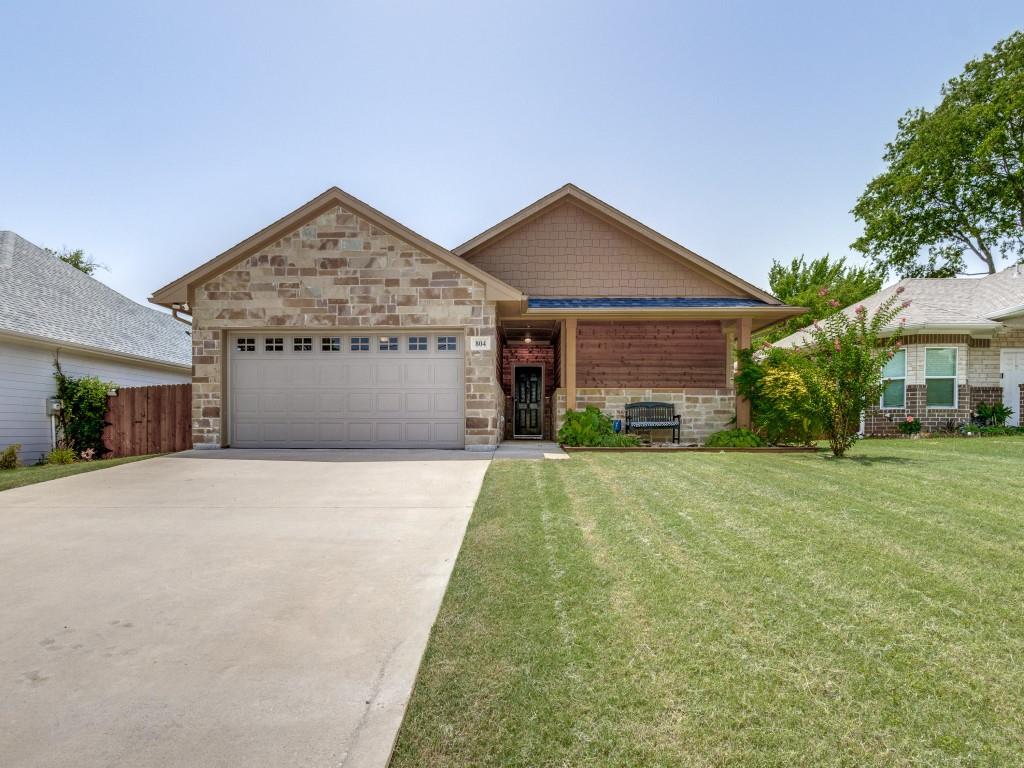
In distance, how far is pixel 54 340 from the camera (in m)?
12.1

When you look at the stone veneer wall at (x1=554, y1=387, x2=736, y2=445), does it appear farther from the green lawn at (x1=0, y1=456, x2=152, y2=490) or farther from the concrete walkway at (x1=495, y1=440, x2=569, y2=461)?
the green lawn at (x1=0, y1=456, x2=152, y2=490)

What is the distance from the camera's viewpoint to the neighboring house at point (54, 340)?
11.6 meters

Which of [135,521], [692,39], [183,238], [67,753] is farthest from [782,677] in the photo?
[183,238]

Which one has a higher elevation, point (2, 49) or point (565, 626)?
point (2, 49)

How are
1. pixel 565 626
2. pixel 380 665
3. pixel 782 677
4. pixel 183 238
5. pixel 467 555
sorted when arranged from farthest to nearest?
pixel 183 238 → pixel 467 555 → pixel 565 626 → pixel 380 665 → pixel 782 677

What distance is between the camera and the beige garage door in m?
10.9

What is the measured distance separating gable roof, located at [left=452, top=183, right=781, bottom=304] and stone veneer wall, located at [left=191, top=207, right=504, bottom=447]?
2962mm

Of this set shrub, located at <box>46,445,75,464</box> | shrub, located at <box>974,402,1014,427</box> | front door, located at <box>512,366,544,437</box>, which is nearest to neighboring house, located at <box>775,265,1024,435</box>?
shrub, located at <box>974,402,1014,427</box>

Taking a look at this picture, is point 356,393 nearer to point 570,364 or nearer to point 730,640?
point 570,364

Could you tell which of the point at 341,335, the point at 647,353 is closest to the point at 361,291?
the point at 341,335

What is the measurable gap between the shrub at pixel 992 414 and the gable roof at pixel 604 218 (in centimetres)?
810

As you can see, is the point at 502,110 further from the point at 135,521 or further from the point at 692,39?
the point at 135,521

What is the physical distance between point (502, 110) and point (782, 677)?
12.2 metres

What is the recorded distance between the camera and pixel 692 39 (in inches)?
442
